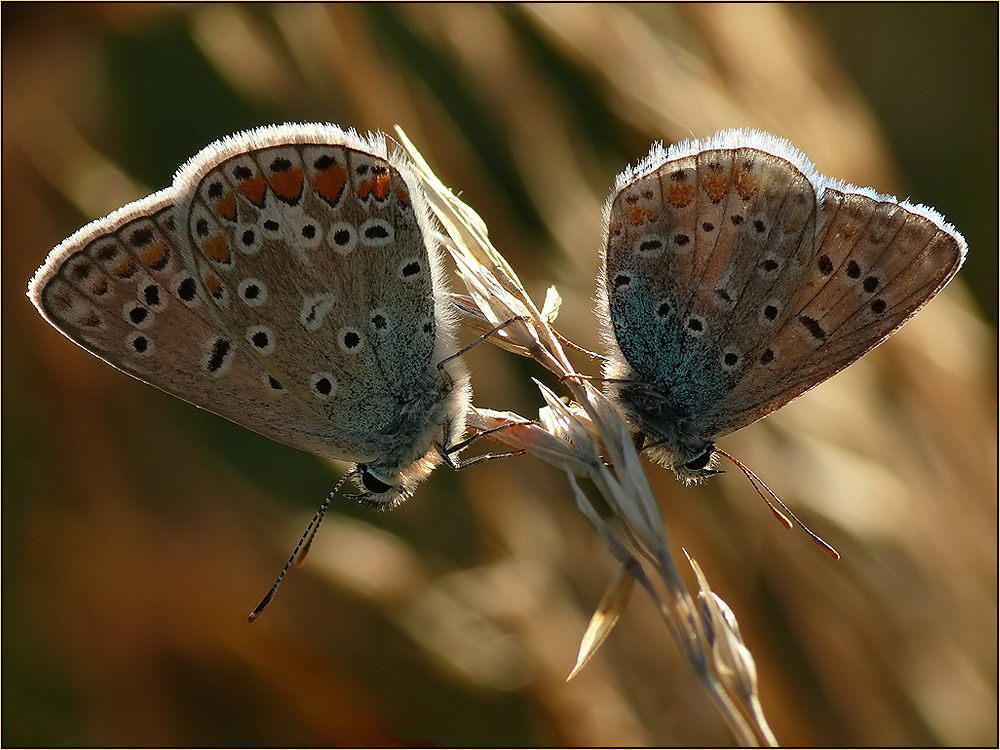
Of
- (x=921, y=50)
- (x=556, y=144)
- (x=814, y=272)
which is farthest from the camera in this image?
(x=921, y=50)

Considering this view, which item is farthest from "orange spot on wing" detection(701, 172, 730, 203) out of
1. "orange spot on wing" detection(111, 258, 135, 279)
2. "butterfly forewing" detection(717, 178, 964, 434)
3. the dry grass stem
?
"orange spot on wing" detection(111, 258, 135, 279)

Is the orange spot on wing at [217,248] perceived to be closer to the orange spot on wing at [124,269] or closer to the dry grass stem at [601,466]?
the orange spot on wing at [124,269]

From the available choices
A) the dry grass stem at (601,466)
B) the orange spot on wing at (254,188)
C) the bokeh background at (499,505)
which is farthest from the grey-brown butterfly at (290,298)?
the bokeh background at (499,505)

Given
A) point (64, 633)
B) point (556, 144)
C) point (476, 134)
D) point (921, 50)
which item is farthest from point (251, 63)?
point (921, 50)

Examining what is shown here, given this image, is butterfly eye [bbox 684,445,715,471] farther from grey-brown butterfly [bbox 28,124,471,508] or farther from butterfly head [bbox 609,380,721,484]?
grey-brown butterfly [bbox 28,124,471,508]

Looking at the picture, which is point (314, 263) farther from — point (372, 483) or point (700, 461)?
point (700, 461)

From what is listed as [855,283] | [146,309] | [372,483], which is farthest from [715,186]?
[146,309]

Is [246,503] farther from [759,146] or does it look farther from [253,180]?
[759,146]
